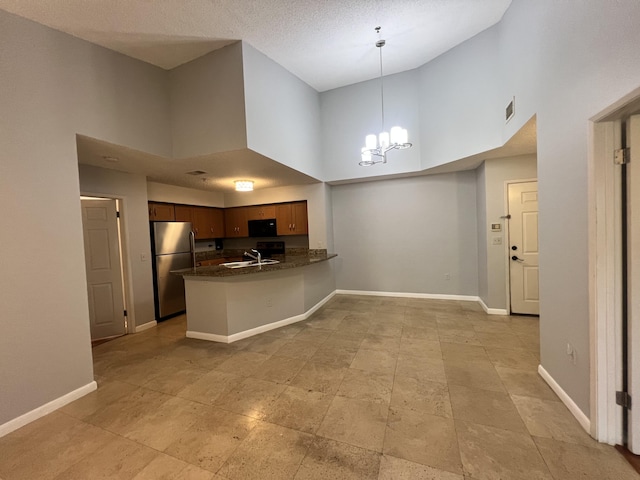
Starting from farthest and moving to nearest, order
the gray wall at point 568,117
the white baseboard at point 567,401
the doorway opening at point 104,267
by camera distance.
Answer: the doorway opening at point 104,267
the white baseboard at point 567,401
the gray wall at point 568,117

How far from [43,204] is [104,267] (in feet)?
6.18

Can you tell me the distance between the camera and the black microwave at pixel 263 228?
5621 millimetres

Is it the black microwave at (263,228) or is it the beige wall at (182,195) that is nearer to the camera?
the beige wall at (182,195)

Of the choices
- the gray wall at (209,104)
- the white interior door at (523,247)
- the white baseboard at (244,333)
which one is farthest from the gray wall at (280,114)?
the white interior door at (523,247)

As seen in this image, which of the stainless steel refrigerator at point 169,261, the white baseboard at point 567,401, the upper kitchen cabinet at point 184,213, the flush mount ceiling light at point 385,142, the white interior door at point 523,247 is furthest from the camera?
the upper kitchen cabinet at point 184,213

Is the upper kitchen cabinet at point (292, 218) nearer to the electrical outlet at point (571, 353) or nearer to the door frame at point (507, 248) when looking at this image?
the door frame at point (507, 248)

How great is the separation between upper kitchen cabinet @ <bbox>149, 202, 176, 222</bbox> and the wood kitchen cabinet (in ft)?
0.51

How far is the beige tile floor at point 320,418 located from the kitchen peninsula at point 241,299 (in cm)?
32

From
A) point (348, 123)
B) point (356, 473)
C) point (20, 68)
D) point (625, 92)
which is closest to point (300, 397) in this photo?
point (356, 473)

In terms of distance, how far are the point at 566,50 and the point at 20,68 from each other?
424cm

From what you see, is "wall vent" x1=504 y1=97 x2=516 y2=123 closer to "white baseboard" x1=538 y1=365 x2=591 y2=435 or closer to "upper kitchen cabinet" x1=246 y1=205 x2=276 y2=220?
"white baseboard" x1=538 y1=365 x2=591 y2=435

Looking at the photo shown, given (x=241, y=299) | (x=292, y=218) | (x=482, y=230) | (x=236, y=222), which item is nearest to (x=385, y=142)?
(x=482, y=230)

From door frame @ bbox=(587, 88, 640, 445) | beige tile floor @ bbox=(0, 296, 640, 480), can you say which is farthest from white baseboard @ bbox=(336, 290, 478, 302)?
door frame @ bbox=(587, 88, 640, 445)

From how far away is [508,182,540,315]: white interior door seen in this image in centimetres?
374
